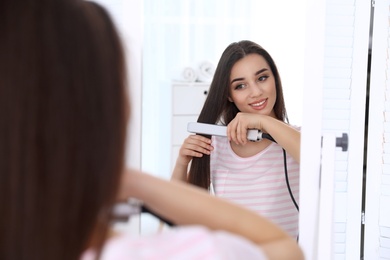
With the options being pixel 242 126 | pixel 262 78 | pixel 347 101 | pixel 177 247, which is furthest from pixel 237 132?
pixel 177 247

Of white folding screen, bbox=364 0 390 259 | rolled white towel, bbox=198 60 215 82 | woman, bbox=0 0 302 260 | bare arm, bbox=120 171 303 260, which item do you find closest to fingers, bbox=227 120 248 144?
rolled white towel, bbox=198 60 215 82

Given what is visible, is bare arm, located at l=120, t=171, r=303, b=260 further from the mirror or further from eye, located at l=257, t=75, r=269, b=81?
eye, located at l=257, t=75, r=269, b=81

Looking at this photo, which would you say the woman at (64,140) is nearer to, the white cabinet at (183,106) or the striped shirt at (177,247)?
the striped shirt at (177,247)

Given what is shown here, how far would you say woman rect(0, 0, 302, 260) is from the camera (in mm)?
518

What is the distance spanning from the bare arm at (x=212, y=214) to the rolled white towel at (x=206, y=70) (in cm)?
52

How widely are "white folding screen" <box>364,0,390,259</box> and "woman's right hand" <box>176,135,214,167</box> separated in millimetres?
374

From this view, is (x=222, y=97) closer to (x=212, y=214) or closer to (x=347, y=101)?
(x=347, y=101)

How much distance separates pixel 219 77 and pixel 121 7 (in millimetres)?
237

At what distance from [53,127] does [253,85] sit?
686mm

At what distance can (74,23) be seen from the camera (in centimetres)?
53

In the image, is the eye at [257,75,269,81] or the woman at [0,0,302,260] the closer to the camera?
the woman at [0,0,302,260]

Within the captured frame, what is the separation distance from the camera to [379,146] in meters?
1.27

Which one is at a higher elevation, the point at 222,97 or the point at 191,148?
the point at 222,97

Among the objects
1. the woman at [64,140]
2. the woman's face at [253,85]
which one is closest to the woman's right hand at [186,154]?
the woman's face at [253,85]
